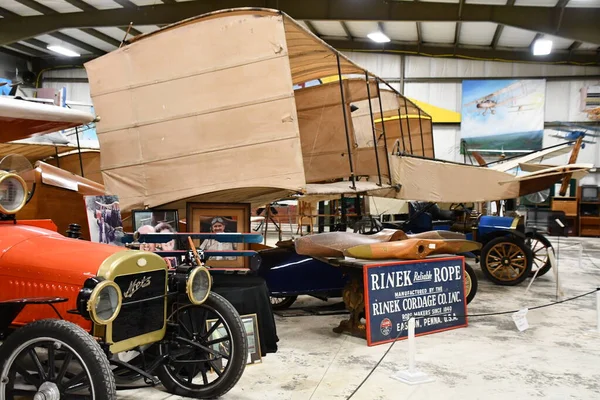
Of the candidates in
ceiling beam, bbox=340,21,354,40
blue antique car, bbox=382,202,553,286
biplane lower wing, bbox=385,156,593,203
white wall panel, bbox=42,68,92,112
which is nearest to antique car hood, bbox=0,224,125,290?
biplane lower wing, bbox=385,156,593,203

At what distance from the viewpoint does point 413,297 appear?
15.9 ft

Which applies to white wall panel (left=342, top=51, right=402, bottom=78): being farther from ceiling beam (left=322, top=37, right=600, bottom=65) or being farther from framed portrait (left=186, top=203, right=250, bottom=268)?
framed portrait (left=186, top=203, right=250, bottom=268)

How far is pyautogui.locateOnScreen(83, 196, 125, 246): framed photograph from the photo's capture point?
436 centimetres

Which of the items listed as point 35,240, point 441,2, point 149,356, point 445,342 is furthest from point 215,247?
point 441,2

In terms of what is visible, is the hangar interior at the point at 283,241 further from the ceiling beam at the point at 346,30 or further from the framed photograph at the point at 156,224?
the ceiling beam at the point at 346,30

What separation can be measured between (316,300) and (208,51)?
10.7 ft

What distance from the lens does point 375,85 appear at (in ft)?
23.8

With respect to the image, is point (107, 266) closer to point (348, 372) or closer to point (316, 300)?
point (348, 372)

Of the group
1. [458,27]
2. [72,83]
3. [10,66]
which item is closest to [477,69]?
[458,27]

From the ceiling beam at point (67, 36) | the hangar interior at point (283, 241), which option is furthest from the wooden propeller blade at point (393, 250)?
the ceiling beam at point (67, 36)

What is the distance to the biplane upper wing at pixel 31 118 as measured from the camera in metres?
3.38

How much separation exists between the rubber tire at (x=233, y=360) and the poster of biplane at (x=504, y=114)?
16635 millimetres

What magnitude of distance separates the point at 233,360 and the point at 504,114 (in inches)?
685

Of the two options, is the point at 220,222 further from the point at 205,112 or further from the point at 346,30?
the point at 346,30
